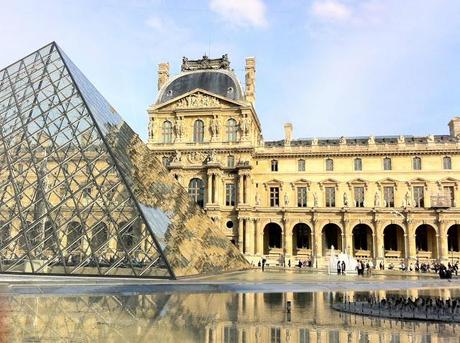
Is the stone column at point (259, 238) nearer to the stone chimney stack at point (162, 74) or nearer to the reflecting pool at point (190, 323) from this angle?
the stone chimney stack at point (162, 74)

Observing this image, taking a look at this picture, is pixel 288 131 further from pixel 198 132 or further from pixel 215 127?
pixel 198 132

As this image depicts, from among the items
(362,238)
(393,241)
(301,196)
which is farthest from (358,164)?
(393,241)

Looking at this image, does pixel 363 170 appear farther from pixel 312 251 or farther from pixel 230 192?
pixel 230 192

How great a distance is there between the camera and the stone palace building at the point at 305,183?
151 feet

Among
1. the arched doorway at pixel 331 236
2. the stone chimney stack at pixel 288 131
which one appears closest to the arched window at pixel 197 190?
the stone chimney stack at pixel 288 131

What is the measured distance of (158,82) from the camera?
178 ft

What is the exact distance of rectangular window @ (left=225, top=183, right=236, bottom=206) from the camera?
47562mm

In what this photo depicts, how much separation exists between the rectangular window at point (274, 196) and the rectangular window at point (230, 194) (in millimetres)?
4297

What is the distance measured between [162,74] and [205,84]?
6.44m

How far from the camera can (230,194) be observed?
4769cm

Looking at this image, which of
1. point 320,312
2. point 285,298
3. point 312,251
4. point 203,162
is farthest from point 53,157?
point 312,251

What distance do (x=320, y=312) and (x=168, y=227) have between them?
348 inches

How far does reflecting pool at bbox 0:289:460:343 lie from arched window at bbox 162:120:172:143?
37755 mm

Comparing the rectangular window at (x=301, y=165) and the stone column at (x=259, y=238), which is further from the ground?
the rectangular window at (x=301, y=165)
